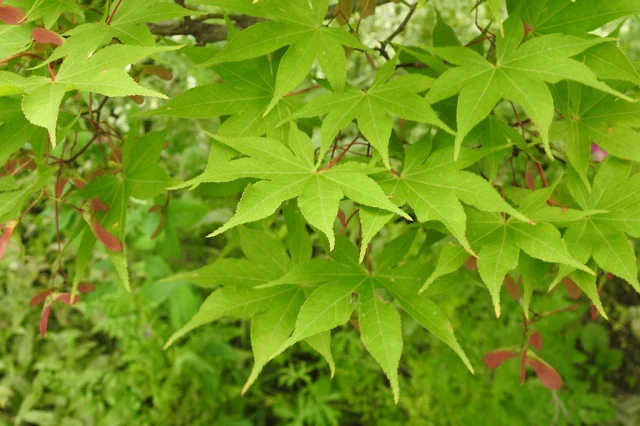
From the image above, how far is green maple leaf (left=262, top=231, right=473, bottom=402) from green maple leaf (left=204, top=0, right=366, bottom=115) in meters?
0.20

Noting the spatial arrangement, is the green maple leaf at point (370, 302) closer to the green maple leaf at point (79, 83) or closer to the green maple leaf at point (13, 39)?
the green maple leaf at point (79, 83)

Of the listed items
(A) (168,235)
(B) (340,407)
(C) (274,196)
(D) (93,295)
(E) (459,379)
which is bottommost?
(B) (340,407)

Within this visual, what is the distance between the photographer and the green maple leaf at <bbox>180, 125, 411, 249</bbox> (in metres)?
0.63

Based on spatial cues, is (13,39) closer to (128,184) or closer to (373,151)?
(128,184)

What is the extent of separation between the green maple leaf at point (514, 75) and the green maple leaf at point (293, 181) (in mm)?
106

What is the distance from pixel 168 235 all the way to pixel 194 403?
0.89 meters

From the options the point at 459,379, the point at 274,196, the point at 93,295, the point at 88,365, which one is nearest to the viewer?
the point at 274,196

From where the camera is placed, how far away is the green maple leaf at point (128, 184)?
82 cm

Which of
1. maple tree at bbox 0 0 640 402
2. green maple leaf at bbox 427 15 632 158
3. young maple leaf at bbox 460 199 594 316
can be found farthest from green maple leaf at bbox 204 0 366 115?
young maple leaf at bbox 460 199 594 316

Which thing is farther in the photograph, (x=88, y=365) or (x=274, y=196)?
(x=88, y=365)

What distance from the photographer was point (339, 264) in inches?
30.4

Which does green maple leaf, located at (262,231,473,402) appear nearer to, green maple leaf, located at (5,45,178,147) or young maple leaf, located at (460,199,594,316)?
young maple leaf, located at (460,199,594,316)

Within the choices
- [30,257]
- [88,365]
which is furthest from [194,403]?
[30,257]

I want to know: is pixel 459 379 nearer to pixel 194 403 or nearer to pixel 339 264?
pixel 194 403
